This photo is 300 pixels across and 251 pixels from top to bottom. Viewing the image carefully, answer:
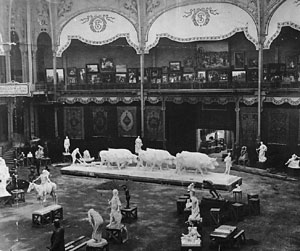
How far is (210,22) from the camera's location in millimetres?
28969

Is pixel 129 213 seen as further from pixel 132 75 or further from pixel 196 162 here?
pixel 132 75

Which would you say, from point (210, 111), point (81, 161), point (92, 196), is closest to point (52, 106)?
point (81, 161)

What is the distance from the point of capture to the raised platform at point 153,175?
77.7 feet

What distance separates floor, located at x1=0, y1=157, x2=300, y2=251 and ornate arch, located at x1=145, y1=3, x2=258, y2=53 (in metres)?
8.71

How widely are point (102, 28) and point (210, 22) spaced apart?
6.88m

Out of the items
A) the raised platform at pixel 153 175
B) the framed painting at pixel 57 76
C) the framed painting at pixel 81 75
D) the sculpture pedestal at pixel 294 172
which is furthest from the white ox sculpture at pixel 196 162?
the framed painting at pixel 57 76

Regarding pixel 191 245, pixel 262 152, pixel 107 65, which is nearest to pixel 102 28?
pixel 107 65

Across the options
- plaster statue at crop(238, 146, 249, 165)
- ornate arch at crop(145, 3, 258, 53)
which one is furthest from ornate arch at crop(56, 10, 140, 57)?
plaster statue at crop(238, 146, 249, 165)

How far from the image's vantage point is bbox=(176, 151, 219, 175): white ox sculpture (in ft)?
80.2

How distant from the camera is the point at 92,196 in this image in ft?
73.7

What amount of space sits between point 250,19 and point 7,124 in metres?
15.8

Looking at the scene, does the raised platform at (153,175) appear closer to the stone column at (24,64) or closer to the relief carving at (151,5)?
the stone column at (24,64)

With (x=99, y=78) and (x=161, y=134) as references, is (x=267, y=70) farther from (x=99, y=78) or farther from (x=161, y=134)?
(x=99, y=78)

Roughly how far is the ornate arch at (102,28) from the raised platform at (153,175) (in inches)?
327
